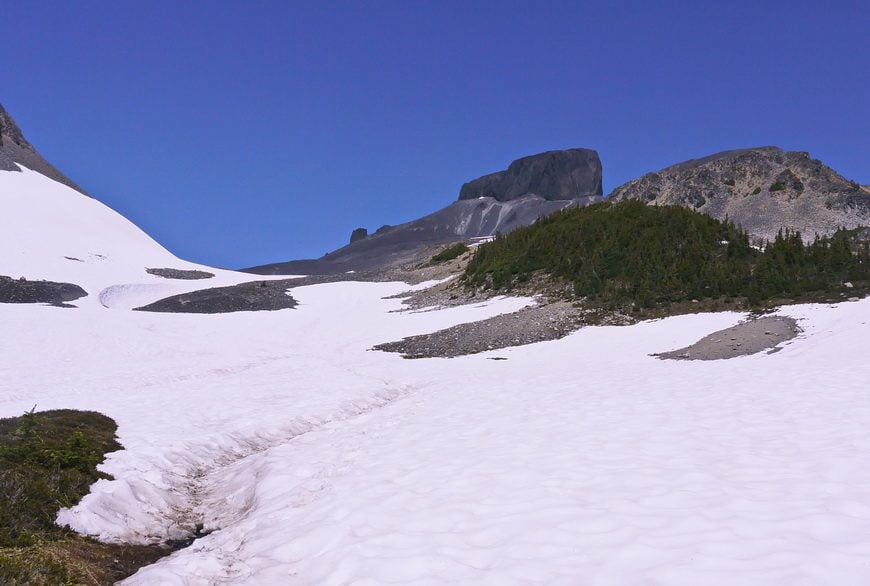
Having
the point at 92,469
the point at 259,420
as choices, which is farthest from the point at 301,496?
the point at 259,420

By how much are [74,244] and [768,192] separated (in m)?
83.3

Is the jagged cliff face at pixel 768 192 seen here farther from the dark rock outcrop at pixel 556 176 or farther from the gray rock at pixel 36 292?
the dark rock outcrop at pixel 556 176

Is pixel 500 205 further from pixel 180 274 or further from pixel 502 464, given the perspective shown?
pixel 502 464

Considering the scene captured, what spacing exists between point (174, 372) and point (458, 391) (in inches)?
476

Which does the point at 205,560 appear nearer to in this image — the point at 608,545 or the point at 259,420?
the point at 608,545

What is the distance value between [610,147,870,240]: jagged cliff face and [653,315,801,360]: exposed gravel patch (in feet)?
122

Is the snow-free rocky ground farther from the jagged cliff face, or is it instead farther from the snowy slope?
the jagged cliff face

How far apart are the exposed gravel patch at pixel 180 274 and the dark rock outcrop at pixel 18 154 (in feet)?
121

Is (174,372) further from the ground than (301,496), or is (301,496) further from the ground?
(174,372)

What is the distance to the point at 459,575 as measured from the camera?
4.45 m

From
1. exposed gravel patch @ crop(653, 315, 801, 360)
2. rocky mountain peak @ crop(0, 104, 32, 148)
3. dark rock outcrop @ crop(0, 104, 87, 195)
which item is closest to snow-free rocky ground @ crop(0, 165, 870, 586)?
exposed gravel patch @ crop(653, 315, 801, 360)

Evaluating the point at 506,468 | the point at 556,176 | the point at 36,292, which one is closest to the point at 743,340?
the point at 506,468

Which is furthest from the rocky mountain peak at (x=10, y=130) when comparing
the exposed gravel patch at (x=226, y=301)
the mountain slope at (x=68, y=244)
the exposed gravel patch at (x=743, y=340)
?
the exposed gravel patch at (x=743, y=340)

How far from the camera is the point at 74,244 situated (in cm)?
5566
